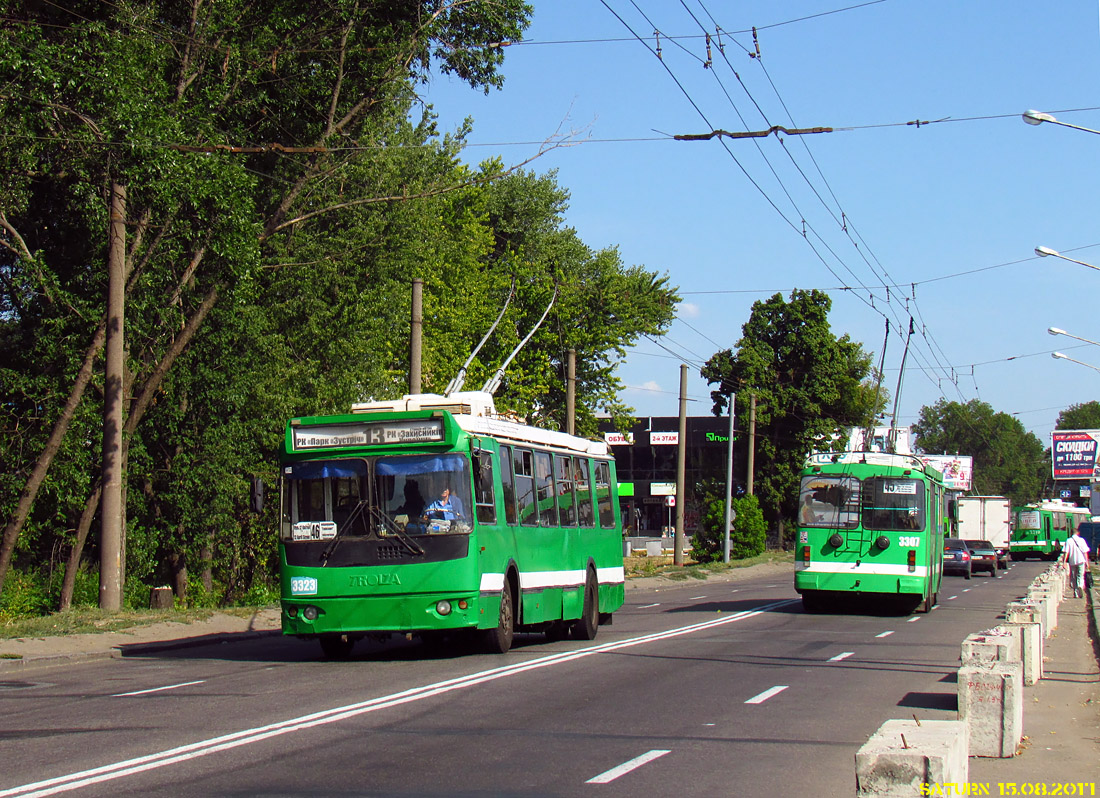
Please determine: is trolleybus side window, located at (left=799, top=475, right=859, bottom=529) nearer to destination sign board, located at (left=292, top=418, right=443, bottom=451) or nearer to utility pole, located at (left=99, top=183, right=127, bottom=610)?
destination sign board, located at (left=292, top=418, right=443, bottom=451)

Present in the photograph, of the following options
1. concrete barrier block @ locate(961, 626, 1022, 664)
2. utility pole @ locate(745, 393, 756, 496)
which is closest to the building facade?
utility pole @ locate(745, 393, 756, 496)

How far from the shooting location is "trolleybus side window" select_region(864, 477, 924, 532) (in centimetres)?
2466

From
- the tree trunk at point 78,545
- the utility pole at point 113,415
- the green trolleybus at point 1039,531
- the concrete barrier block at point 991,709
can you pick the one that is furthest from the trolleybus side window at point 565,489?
the green trolleybus at point 1039,531

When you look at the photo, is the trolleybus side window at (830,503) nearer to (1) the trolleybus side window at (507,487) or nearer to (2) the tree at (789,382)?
(1) the trolleybus side window at (507,487)

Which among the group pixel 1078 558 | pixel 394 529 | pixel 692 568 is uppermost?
pixel 394 529

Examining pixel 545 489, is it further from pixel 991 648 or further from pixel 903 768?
pixel 903 768

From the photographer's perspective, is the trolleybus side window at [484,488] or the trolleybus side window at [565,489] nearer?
the trolleybus side window at [484,488]

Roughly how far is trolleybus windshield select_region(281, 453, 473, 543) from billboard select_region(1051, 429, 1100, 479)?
3189 inches

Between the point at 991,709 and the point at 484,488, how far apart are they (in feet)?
24.1

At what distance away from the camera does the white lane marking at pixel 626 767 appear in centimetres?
783

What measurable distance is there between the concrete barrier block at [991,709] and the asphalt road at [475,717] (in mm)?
801

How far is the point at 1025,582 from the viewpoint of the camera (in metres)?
44.7

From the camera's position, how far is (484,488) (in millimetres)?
15461

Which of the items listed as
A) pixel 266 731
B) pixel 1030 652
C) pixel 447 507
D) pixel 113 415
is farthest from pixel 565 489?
pixel 266 731
